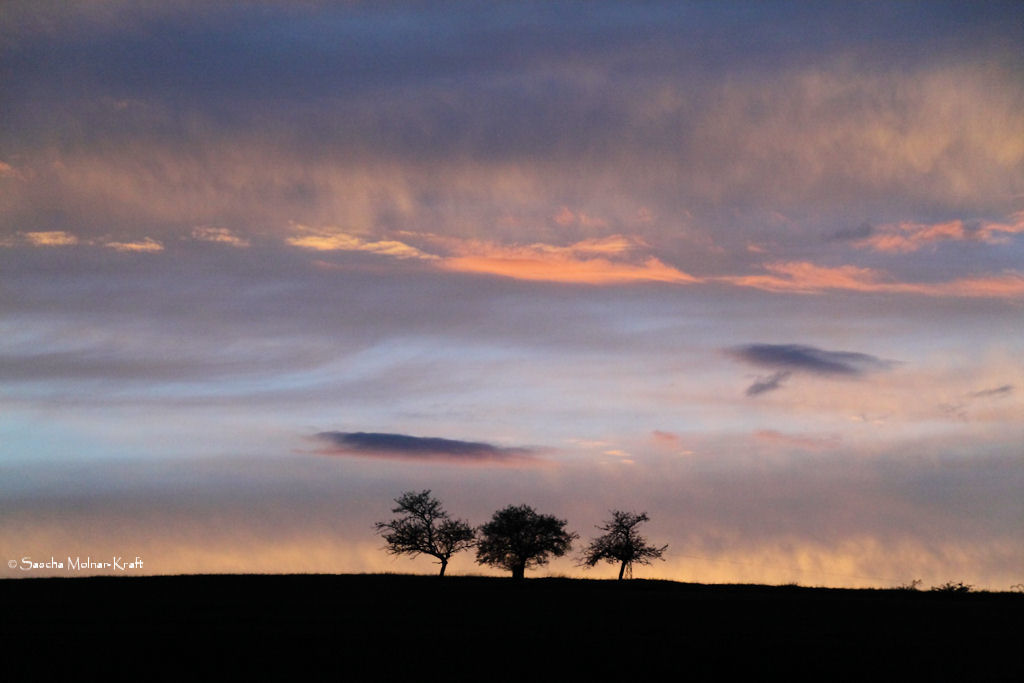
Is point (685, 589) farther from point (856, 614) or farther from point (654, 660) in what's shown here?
point (654, 660)

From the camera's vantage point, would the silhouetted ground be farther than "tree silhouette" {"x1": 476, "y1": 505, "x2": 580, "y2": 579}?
No

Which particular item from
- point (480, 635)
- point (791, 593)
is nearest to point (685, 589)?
point (791, 593)

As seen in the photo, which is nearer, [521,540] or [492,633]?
[492,633]

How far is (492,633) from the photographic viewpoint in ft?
140

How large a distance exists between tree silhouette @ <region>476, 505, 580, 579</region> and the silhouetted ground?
2856 cm

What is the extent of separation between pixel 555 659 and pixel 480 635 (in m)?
6.48

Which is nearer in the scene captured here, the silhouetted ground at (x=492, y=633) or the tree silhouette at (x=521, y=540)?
the silhouetted ground at (x=492, y=633)

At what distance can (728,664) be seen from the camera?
118 feet

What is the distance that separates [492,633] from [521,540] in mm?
54072

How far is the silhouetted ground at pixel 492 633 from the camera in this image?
114ft

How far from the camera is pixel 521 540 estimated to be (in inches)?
3792

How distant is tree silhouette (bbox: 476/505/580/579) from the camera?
95.7 metres

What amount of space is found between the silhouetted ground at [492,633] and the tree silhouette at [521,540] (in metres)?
28.6

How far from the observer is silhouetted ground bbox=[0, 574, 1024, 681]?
114ft
